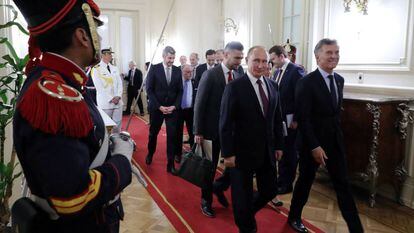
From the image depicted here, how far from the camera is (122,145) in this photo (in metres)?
1.23

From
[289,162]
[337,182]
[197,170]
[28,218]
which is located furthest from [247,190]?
[28,218]

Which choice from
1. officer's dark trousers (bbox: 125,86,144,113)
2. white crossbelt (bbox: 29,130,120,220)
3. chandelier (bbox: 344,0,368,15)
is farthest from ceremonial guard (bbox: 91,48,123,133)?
officer's dark trousers (bbox: 125,86,144,113)

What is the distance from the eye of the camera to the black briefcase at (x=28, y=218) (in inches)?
39.7

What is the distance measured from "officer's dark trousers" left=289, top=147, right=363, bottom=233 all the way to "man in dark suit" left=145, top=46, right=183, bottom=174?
2.08m

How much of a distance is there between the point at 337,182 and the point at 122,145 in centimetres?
194

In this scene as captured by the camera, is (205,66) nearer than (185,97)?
No

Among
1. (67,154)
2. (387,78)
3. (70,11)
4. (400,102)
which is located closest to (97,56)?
(70,11)

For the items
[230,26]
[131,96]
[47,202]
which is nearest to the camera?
[47,202]

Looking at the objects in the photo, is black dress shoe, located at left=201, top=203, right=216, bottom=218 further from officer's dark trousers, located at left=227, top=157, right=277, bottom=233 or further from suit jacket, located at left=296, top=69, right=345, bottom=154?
suit jacket, located at left=296, top=69, right=345, bottom=154

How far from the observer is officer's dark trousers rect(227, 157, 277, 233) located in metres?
2.45

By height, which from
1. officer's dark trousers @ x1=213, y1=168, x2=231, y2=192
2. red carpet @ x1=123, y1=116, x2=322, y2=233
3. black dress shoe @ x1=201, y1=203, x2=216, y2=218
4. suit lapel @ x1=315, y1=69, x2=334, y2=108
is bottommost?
red carpet @ x1=123, y1=116, x2=322, y2=233

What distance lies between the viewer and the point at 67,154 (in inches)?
36.3

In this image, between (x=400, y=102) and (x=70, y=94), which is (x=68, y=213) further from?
(x=400, y=102)

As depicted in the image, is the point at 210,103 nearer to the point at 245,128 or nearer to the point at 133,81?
the point at 245,128
